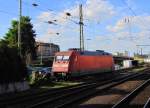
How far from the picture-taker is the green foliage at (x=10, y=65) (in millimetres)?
29531

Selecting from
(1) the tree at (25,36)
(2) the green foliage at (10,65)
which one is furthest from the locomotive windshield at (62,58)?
(1) the tree at (25,36)

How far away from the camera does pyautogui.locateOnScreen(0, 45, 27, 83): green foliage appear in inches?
1163

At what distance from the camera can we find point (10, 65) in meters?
30.2

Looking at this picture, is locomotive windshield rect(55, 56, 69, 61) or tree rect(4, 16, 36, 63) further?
tree rect(4, 16, 36, 63)

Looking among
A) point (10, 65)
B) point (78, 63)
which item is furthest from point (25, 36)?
point (10, 65)

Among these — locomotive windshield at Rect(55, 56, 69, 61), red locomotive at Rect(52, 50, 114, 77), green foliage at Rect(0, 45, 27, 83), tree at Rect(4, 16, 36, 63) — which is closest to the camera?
green foliage at Rect(0, 45, 27, 83)

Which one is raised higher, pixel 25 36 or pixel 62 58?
pixel 25 36

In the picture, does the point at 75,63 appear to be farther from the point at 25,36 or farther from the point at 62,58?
the point at 25,36

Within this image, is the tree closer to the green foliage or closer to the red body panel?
the red body panel

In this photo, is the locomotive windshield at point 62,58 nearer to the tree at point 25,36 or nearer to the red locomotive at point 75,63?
the red locomotive at point 75,63

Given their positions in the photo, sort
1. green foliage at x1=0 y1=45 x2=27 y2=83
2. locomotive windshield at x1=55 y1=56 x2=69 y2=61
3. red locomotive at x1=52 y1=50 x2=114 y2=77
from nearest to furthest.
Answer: green foliage at x1=0 y1=45 x2=27 y2=83, red locomotive at x1=52 y1=50 x2=114 y2=77, locomotive windshield at x1=55 y1=56 x2=69 y2=61

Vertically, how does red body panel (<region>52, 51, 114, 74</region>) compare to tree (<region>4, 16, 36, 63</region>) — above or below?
below

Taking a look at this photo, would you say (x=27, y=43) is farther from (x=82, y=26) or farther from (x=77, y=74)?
(x=77, y=74)

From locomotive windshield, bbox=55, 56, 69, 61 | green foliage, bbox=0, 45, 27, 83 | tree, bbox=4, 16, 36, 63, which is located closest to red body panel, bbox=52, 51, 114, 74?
locomotive windshield, bbox=55, 56, 69, 61
